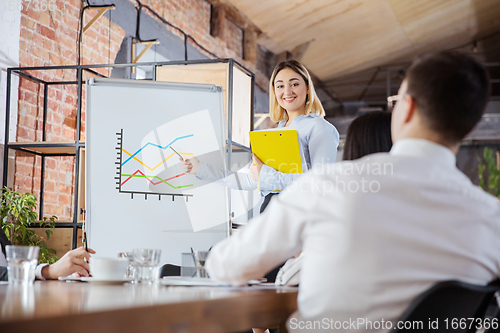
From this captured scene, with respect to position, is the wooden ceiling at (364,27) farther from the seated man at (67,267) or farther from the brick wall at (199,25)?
the seated man at (67,267)

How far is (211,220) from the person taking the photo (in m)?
2.54

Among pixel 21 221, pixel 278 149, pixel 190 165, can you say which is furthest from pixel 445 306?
pixel 21 221

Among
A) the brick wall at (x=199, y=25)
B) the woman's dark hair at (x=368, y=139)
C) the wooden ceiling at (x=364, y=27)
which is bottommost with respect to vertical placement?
the woman's dark hair at (x=368, y=139)

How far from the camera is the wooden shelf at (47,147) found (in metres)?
3.48

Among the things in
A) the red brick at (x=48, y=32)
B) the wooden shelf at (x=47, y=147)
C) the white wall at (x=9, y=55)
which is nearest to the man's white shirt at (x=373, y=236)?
the wooden shelf at (x=47, y=147)

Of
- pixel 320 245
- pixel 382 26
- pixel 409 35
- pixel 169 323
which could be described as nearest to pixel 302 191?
pixel 320 245

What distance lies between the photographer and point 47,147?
358 cm

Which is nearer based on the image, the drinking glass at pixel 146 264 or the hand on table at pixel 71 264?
the drinking glass at pixel 146 264

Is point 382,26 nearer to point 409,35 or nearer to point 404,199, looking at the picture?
point 409,35

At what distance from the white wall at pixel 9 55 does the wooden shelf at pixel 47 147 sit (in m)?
0.12

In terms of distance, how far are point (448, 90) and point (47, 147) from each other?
3.14m

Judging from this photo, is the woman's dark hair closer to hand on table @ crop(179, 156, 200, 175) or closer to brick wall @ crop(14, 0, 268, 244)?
hand on table @ crop(179, 156, 200, 175)

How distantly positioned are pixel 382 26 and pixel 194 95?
5816 millimetres

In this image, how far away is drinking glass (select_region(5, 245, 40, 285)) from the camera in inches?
44.7
